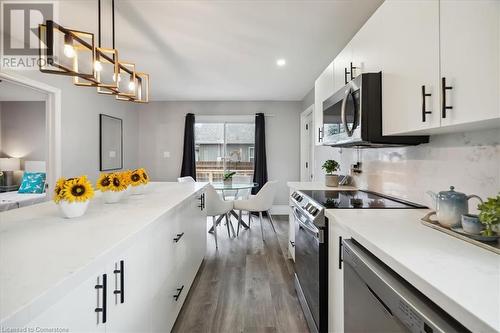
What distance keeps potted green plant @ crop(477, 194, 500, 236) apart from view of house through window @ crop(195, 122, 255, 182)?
16.0 ft

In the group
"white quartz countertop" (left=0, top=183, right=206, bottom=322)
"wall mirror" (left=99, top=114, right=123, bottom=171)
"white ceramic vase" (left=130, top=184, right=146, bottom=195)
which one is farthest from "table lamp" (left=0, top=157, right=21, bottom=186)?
"white quartz countertop" (left=0, top=183, right=206, bottom=322)

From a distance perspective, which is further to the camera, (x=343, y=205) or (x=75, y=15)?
(x=75, y=15)

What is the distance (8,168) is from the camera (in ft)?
15.8

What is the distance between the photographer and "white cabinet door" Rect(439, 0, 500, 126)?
→ 802 millimetres

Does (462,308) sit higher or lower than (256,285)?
higher

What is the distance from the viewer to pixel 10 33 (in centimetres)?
249

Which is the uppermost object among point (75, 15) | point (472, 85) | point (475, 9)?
point (75, 15)

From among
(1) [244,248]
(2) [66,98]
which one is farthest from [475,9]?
(2) [66,98]

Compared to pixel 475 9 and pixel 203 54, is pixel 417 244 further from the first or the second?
pixel 203 54

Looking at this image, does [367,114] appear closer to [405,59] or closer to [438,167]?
[405,59]

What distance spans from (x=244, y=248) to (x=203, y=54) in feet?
8.26

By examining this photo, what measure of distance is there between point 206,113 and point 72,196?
4.48 meters

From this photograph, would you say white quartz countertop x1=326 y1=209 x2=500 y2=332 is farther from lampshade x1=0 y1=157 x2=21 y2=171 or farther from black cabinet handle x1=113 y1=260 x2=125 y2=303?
lampshade x1=0 y1=157 x2=21 y2=171

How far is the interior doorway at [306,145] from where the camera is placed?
500 cm
